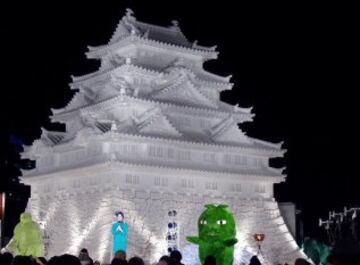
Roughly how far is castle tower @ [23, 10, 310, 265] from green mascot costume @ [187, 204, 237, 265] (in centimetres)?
1316

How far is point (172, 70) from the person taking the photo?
42875 mm

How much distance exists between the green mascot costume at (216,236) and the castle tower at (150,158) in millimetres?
13156

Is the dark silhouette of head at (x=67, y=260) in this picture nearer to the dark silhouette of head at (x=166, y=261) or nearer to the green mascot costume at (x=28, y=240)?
the dark silhouette of head at (x=166, y=261)

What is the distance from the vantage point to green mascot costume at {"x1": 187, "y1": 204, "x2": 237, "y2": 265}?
938 inches

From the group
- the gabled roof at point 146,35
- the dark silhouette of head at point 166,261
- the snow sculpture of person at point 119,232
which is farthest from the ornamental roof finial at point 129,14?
the dark silhouette of head at point 166,261

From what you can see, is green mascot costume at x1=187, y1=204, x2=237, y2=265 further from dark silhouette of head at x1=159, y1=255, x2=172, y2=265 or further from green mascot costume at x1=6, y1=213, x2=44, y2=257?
dark silhouette of head at x1=159, y1=255, x2=172, y2=265

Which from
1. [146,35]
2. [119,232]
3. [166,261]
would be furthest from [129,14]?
[166,261]

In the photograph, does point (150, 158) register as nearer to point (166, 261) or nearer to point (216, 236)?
point (216, 236)

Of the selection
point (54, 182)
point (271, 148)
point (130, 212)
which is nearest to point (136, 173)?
point (130, 212)

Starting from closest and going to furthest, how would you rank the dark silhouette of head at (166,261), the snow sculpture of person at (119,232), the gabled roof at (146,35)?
the dark silhouette of head at (166,261)
the snow sculpture of person at (119,232)
the gabled roof at (146,35)

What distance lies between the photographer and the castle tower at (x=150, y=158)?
3825 centimetres

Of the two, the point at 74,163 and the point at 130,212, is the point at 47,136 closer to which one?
the point at 74,163

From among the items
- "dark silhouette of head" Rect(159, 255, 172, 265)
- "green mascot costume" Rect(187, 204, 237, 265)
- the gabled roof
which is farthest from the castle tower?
"dark silhouette of head" Rect(159, 255, 172, 265)

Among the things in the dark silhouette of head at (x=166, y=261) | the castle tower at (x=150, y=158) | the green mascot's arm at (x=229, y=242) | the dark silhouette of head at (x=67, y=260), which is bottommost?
the dark silhouette of head at (x=67, y=260)
